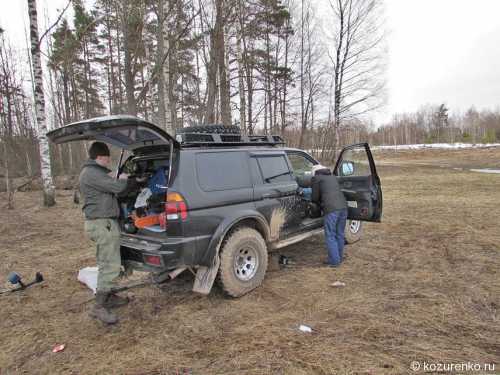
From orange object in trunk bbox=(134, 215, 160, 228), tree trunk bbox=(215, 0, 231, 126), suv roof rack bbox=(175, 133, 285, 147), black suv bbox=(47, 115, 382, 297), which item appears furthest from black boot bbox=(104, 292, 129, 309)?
tree trunk bbox=(215, 0, 231, 126)

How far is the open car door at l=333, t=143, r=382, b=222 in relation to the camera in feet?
16.2

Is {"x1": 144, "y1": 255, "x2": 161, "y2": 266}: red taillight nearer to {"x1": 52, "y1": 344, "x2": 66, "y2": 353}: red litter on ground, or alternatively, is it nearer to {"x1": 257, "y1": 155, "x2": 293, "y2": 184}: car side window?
A: {"x1": 52, "y1": 344, "x2": 66, "y2": 353}: red litter on ground

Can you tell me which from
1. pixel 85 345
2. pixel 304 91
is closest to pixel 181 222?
pixel 85 345

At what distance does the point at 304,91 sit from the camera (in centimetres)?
2325

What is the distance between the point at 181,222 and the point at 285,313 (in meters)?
1.53

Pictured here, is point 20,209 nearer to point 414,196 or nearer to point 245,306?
point 245,306

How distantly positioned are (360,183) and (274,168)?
169 cm

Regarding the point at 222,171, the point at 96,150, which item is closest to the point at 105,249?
the point at 96,150

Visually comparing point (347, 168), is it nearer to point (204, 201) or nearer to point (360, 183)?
point (360, 183)

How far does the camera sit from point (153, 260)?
3.19 metres

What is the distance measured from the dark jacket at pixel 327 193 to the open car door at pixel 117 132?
92.6 inches

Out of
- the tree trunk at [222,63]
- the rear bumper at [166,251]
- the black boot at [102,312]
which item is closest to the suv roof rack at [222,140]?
the rear bumper at [166,251]

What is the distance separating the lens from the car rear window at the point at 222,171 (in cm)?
346

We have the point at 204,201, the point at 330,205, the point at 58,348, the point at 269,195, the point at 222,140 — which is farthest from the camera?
the point at 330,205
